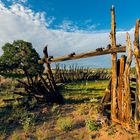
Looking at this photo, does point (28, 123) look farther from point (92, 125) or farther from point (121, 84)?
point (121, 84)

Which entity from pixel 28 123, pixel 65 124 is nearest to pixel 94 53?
pixel 65 124

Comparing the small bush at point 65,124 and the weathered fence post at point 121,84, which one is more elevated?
the weathered fence post at point 121,84

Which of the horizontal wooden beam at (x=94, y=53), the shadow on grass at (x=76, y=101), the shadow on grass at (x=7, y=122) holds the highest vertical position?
the horizontal wooden beam at (x=94, y=53)

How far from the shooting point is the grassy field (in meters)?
13.6

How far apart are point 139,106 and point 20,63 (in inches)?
825

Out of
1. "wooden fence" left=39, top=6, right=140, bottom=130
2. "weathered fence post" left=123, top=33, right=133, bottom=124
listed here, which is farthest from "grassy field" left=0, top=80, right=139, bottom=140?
"weathered fence post" left=123, top=33, right=133, bottom=124

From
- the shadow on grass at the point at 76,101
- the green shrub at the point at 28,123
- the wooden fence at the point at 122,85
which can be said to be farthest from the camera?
the shadow on grass at the point at 76,101

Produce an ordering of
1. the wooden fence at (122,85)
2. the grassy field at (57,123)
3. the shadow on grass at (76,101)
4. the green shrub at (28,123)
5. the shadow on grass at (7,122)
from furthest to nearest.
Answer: the shadow on grass at (76,101), the shadow on grass at (7,122), the green shrub at (28,123), the grassy field at (57,123), the wooden fence at (122,85)

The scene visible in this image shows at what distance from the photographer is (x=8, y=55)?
106ft

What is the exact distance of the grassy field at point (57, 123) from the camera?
1361 cm

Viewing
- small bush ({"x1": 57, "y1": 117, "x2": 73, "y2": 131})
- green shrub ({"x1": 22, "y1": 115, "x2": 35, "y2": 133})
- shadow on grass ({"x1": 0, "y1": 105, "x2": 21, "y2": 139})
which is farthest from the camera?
shadow on grass ({"x1": 0, "y1": 105, "x2": 21, "y2": 139})

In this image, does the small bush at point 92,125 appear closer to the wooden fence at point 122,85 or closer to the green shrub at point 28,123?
the wooden fence at point 122,85

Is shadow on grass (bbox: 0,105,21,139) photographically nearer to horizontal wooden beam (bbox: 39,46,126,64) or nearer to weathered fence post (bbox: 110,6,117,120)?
horizontal wooden beam (bbox: 39,46,126,64)

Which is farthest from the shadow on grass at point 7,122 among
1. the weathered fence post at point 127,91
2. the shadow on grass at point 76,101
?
the weathered fence post at point 127,91
